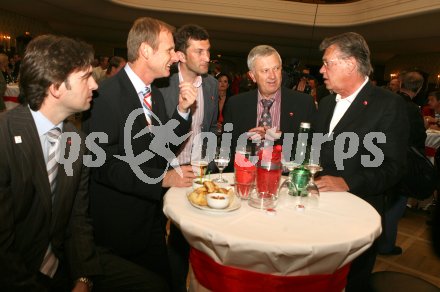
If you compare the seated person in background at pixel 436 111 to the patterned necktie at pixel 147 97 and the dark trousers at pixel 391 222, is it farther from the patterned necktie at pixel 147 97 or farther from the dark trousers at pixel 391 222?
the patterned necktie at pixel 147 97

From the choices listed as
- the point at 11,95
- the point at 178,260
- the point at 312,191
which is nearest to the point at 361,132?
the point at 312,191

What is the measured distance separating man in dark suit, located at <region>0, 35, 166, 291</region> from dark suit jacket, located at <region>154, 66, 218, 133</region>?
3.27ft

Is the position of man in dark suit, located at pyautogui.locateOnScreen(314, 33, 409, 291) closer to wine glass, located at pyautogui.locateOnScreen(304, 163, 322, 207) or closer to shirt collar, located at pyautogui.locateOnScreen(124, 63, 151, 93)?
wine glass, located at pyautogui.locateOnScreen(304, 163, 322, 207)

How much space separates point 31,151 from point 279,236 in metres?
1.12

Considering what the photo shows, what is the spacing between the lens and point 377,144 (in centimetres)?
206

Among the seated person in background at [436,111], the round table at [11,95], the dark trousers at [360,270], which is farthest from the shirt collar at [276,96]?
the round table at [11,95]

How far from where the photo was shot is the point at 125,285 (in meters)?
1.83

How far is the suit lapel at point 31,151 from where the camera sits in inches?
59.3

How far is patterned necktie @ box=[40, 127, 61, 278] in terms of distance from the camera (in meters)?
1.67

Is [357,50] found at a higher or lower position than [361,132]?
higher

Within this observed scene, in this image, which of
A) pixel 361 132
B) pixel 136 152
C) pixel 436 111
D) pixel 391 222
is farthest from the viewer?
pixel 436 111

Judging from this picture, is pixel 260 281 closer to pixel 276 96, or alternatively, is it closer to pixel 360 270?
pixel 360 270

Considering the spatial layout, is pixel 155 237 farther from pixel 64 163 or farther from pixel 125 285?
pixel 64 163

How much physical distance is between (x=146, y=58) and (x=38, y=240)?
3.72ft
